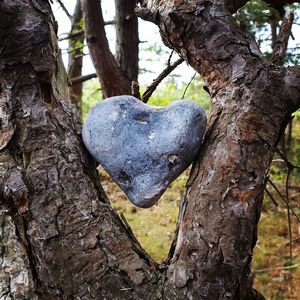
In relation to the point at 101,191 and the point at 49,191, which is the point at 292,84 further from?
Answer: the point at 49,191

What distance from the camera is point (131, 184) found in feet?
3.84

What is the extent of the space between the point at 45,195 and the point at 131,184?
0.22 m

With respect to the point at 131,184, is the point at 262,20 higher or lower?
lower

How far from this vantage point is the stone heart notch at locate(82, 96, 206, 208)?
3.71 ft

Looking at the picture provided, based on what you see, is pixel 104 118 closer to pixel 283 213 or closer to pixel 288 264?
pixel 288 264

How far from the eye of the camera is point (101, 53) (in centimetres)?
349

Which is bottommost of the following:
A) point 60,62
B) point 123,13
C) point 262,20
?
point 262,20

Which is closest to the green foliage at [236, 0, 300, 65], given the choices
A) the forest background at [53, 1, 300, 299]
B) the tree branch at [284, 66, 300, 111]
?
the forest background at [53, 1, 300, 299]

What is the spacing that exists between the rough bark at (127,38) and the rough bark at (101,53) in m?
0.09

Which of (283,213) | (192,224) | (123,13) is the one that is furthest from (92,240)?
(283,213)

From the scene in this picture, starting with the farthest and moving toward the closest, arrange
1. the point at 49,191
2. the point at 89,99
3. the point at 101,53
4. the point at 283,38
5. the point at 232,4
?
the point at 89,99 < the point at 101,53 < the point at 232,4 < the point at 283,38 < the point at 49,191

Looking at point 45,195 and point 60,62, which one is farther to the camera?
point 60,62

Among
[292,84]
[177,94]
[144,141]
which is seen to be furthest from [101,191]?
[177,94]

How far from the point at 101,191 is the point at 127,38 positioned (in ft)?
8.36
